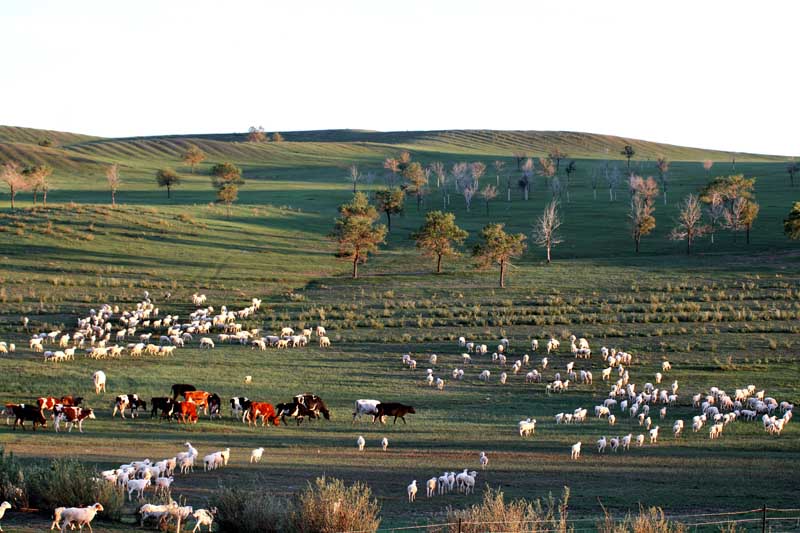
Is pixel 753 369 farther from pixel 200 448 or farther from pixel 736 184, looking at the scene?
pixel 736 184

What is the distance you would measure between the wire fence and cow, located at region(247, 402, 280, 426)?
44.6ft

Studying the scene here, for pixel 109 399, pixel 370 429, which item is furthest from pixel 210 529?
pixel 109 399

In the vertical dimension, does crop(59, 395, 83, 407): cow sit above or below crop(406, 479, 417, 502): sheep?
below

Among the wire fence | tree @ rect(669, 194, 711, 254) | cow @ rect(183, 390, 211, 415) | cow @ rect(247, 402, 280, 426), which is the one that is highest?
tree @ rect(669, 194, 711, 254)

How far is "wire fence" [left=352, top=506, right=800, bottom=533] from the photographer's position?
13625mm

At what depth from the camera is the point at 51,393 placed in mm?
32125

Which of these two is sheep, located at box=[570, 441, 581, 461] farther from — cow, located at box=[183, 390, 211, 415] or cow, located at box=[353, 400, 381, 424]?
cow, located at box=[183, 390, 211, 415]

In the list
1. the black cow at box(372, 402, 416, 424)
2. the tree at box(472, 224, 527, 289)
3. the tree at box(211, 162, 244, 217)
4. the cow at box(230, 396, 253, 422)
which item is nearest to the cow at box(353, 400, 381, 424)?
the black cow at box(372, 402, 416, 424)

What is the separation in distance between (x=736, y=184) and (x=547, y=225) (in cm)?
2818

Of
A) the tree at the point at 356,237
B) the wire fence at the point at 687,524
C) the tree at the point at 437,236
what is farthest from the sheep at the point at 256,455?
the tree at the point at 437,236

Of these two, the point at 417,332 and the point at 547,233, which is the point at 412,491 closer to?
the point at 417,332

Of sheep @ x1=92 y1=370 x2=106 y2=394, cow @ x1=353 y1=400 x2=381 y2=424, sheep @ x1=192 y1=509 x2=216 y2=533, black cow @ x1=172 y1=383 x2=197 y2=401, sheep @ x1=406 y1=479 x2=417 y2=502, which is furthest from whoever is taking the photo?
sheep @ x1=92 y1=370 x2=106 y2=394

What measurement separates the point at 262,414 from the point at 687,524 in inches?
654

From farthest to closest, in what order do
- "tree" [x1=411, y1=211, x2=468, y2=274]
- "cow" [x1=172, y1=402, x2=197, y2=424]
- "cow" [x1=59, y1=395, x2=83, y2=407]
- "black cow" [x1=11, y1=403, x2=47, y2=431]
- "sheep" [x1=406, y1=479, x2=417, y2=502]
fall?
1. "tree" [x1=411, y1=211, x2=468, y2=274]
2. "cow" [x1=172, y1=402, x2=197, y2=424]
3. "cow" [x1=59, y1=395, x2=83, y2=407]
4. "black cow" [x1=11, y1=403, x2=47, y2=431]
5. "sheep" [x1=406, y1=479, x2=417, y2=502]
